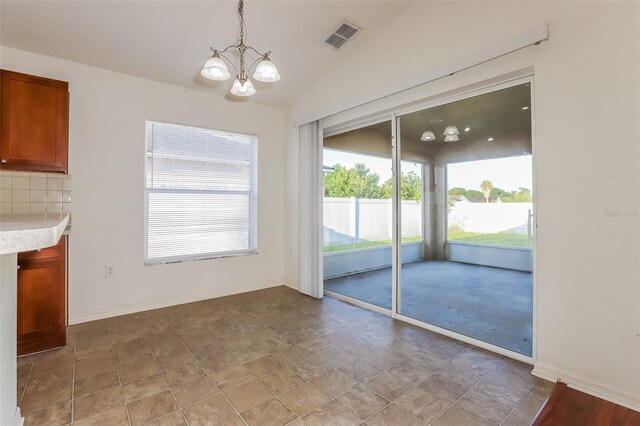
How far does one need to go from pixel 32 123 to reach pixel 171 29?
1.46 meters

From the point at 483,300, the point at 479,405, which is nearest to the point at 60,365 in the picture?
the point at 479,405

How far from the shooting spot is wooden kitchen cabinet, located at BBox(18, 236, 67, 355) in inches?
97.5

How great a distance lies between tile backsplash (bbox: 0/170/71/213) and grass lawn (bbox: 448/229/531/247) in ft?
12.8

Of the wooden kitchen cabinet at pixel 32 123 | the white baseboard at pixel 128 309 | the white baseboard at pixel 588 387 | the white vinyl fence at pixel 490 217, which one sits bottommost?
the white baseboard at pixel 588 387

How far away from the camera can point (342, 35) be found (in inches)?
128

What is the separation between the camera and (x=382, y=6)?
297cm

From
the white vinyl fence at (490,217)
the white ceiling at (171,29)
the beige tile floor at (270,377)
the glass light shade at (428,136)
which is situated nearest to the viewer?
the beige tile floor at (270,377)

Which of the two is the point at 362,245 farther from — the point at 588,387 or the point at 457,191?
the point at 588,387

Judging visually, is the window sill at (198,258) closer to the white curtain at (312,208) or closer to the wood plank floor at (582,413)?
the white curtain at (312,208)

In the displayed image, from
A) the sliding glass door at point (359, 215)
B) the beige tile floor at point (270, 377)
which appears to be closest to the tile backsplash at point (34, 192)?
the beige tile floor at point (270, 377)

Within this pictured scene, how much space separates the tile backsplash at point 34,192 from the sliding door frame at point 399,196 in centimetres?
284

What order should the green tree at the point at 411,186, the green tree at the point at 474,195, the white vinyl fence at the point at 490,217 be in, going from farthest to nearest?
the green tree at the point at 411,186 → the green tree at the point at 474,195 → the white vinyl fence at the point at 490,217

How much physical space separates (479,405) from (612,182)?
1620 millimetres

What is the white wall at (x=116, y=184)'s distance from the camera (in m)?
3.16
